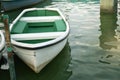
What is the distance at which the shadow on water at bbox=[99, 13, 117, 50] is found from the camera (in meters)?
12.1

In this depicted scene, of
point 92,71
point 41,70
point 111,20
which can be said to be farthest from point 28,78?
point 111,20

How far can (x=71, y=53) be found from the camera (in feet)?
35.6

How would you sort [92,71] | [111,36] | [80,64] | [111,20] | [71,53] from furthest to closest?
[111,20], [111,36], [71,53], [80,64], [92,71]

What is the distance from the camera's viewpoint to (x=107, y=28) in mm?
14844

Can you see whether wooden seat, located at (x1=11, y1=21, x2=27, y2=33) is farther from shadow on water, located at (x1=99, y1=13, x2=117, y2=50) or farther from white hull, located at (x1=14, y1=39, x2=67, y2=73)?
shadow on water, located at (x1=99, y1=13, x2=117, y2=50)

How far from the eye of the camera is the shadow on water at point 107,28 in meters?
12.1

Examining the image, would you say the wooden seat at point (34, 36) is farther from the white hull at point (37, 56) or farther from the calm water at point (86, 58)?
the calm water at point (86, 58)

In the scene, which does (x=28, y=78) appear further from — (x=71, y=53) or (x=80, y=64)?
(x=71, y=53)

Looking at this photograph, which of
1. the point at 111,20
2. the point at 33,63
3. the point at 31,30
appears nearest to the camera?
the point at 33,63

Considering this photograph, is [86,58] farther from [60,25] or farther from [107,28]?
[107,28]

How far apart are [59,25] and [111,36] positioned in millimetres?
3481

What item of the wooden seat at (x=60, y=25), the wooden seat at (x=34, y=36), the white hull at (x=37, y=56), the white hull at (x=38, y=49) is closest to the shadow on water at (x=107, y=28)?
the wooden seat at (x=60, y=25)

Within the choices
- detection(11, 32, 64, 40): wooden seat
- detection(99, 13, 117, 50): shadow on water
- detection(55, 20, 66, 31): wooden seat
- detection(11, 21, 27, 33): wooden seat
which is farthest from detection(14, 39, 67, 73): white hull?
detection(99, 13, 117, 50): shadow on water

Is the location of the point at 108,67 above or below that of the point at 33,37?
below
